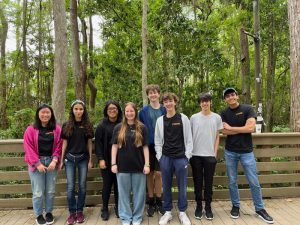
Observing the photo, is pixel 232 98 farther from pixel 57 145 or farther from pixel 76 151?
pixel 57 145

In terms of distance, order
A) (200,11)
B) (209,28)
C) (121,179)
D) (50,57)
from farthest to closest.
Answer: (50,57) → (200,11) → (209,28) → (121,179)

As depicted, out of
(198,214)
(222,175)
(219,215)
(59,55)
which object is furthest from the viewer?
(59,55)

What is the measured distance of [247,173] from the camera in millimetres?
4473

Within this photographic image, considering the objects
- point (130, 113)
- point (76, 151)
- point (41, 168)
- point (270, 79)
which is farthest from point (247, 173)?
point (270, 79)

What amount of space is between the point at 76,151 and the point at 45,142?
1.44ft

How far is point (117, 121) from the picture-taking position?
454 cm

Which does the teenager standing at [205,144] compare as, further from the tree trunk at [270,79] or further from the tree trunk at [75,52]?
the tree trunk at [270,79]

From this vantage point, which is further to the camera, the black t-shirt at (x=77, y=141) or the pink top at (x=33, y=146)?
the black t-shirt at (x=77, y=141)

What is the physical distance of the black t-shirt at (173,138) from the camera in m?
4.24

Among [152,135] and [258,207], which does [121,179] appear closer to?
[152,135]

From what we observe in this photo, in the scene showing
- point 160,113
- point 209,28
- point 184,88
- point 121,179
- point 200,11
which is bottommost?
point 121,179

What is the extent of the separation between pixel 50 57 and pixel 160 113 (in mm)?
14182

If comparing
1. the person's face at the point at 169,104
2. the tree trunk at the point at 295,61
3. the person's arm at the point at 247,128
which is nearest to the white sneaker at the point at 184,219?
the person's arm at the point at 247,128

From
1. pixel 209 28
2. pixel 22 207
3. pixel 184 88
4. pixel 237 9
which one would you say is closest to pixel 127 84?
pixel 184 88
